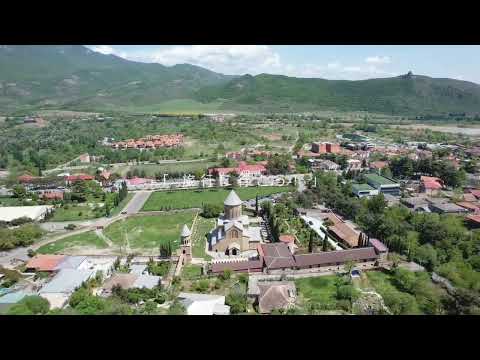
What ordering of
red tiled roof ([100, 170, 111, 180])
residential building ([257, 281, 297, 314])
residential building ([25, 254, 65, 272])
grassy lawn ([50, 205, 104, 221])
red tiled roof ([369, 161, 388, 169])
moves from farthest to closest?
red tiled roof ([369, 161, 388, 169]) → red tiled roof ([100, 170, 111, 180]) → grassy lawn ([50, 205, 104, 221]) → residential building ([25, 254, 65, 272]) → residential building ([257, 281, 297, 314])

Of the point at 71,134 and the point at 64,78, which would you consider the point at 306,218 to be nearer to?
the point at 71,134

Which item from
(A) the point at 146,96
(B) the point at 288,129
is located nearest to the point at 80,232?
(B) the point at 288,129

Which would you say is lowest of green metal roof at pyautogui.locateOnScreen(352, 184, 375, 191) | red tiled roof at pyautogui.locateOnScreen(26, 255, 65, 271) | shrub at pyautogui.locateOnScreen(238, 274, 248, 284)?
red tiled roof at pyautogui.locateOnScreen(26, 255, 65, 271)

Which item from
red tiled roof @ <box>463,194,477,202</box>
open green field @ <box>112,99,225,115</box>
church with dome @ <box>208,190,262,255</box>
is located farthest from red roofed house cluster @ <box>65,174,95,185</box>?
open green field @ <box>112,99,225,115</box>

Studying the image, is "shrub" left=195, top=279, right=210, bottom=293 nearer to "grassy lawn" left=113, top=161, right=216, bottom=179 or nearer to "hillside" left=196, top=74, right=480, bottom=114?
"grassy lawn" left=113, top=161, right=216, bottom=179

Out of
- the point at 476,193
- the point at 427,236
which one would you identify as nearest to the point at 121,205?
the point at 427,236

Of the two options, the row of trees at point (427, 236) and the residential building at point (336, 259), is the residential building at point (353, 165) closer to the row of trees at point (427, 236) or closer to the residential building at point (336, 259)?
the row of trees at point (427, 236)

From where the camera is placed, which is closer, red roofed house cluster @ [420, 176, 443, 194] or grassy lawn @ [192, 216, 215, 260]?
grassy lawn @ [192, 216, 215, 260]
